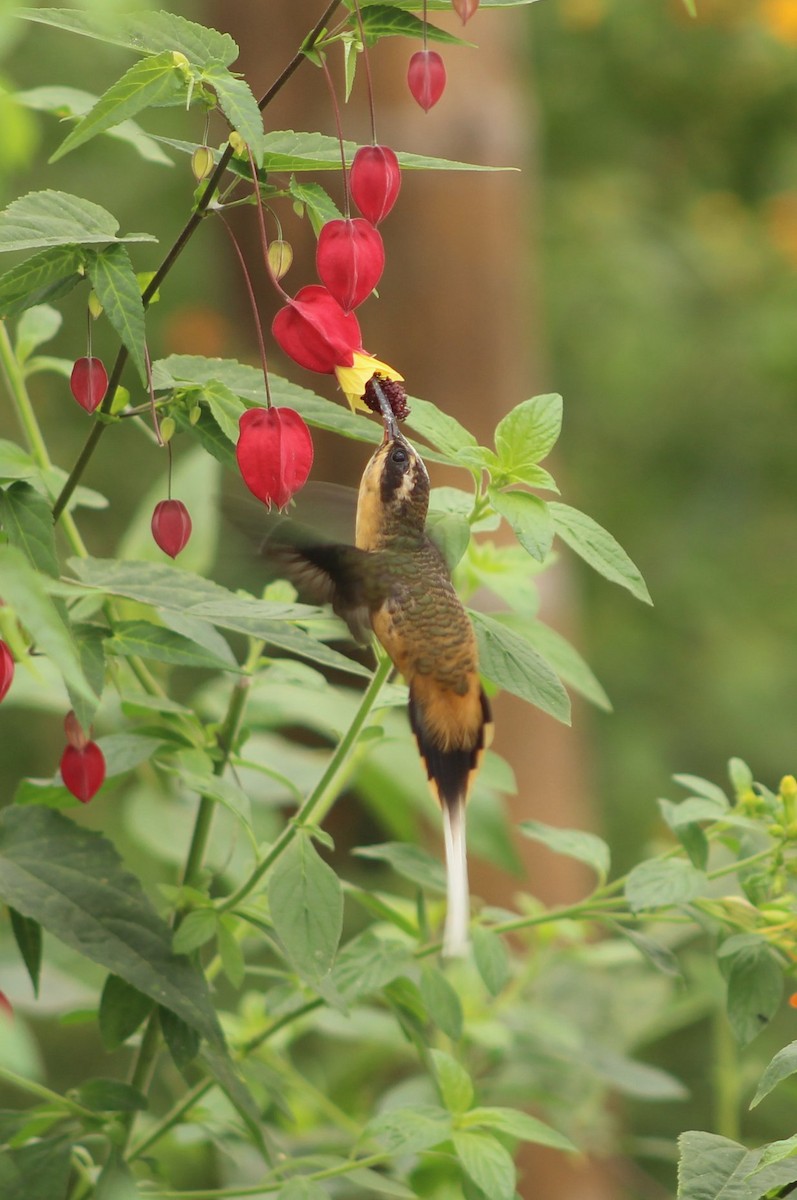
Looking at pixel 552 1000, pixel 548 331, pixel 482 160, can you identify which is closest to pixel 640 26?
pixel 548 331

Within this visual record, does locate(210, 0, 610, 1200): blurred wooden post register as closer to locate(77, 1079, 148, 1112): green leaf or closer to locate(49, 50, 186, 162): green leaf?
locate(77, 1079, 148, 1112): green leaf

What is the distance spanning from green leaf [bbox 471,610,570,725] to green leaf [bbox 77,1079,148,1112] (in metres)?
0.30

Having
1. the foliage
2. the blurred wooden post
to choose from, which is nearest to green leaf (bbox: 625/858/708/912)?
the foliage

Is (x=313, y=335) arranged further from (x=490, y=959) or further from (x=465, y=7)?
(x=490, y=959)

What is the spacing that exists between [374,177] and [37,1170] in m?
0.53

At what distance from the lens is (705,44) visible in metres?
3.44

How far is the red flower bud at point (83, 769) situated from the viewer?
2.24 feet

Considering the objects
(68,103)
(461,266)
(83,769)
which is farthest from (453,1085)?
(461,266)

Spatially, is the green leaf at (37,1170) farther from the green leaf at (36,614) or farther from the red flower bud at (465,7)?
the red flower bud at (465,7)

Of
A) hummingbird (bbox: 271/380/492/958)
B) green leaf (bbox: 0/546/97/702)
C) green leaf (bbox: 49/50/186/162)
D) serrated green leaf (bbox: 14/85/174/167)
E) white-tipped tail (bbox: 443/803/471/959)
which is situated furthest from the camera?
serrated green leaf (bbox: 14/85/174/167)

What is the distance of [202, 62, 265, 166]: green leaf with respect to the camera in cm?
51

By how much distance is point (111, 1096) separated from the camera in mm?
715

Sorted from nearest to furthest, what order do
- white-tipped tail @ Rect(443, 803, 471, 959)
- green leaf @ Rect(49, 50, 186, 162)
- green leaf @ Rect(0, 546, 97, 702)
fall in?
green leaf @ Rect(0, 546, 97, 702)
green leaf @ Rect(49, 50, 186, 162)
white-tipped tail @ Rect(443, 803, 471, 959)

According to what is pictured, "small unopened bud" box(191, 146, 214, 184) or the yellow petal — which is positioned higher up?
"small unopened bud" box(191, 146, 214, 184)
